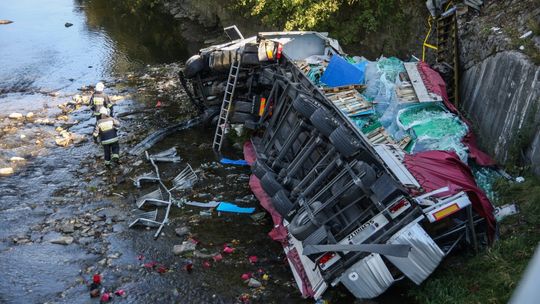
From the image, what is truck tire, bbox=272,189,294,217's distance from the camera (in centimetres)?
654

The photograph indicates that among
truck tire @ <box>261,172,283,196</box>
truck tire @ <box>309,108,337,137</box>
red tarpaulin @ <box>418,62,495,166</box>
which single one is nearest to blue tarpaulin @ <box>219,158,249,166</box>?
truck tire @ <box>261,172,283,196</box>

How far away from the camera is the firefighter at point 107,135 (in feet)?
31.9

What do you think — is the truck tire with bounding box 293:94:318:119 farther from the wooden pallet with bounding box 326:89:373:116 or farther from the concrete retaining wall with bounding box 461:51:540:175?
the concrete retaining wall with bounding box 461:51:540:175

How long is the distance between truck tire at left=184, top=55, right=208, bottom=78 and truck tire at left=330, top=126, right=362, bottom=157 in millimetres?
5378

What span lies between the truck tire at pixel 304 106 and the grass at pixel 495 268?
2.86m

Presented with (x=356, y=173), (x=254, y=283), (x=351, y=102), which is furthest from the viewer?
(x=351, y=102)

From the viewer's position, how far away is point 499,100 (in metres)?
7.69

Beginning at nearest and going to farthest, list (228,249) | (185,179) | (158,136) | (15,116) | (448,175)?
1. (448,175)
2. (228,249)
3. (185,179)
4. (158,136)
5. (15,116)

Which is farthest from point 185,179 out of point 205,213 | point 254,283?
point 254,283

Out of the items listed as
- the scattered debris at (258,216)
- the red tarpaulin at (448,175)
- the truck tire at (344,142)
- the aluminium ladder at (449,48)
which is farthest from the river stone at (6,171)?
Result: the aluminium ladder at (449,48)

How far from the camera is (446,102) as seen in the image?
27.4ft

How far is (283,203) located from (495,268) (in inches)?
107

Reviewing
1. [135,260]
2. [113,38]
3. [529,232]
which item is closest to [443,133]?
[529,232]

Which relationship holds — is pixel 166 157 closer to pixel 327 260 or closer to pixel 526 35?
pixel 327 260
